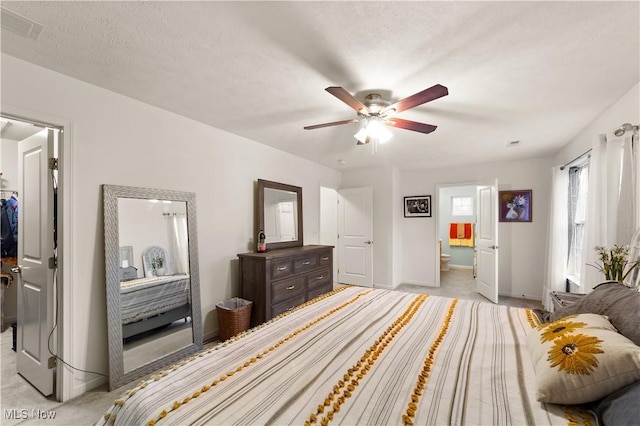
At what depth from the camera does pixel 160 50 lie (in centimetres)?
166

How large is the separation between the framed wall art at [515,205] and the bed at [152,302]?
501 cm

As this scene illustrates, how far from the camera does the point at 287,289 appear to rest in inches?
128

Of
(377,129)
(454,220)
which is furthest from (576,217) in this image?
(454,220)

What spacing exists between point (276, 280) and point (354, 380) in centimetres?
216

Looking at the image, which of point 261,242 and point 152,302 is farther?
point 261,242

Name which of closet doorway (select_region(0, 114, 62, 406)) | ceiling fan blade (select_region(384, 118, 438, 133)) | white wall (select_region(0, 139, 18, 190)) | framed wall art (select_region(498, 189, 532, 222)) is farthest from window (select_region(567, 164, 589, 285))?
white wall (select_region(0, 139, 18, 190))

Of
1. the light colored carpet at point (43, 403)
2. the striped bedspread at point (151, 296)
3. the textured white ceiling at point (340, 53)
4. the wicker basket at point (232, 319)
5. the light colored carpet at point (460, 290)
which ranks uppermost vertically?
the textured white ceiling at point (340, 53)

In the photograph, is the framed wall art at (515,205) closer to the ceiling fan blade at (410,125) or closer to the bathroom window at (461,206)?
the bathroom window at (461,206)

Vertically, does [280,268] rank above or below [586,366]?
below

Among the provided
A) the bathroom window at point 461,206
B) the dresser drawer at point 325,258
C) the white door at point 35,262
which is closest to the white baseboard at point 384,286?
the dresser drawer at point 325,258

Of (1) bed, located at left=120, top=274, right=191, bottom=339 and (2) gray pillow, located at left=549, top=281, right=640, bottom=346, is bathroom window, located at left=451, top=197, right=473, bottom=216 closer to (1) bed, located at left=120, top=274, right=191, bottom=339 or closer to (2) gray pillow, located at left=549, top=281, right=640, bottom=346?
(2) gray pillow, located at left=549, top=281, right=640, bottom=346

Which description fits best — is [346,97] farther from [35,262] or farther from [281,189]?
[35,262]

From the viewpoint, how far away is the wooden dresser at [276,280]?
9.89 feet

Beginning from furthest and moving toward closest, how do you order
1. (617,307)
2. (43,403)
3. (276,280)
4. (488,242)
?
(488,242), (276,280), (43,403), (617,307)
